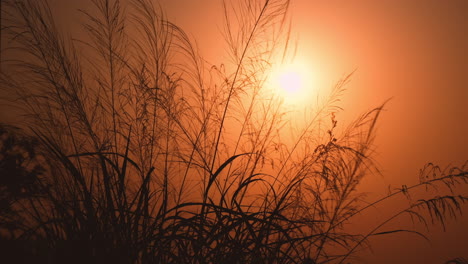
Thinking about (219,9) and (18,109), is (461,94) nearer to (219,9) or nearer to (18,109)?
(219,9)

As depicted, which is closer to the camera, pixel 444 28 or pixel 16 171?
pixel 16 171

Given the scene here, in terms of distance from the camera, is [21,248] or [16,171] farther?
[16,171]

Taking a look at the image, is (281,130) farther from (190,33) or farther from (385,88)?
(190,33)

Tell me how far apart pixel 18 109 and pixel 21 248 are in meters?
0.75

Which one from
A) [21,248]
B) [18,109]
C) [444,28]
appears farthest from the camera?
[18,109]

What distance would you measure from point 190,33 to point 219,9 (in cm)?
16

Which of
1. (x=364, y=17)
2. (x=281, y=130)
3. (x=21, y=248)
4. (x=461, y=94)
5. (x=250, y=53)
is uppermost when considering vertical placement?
(x=364, y=17)

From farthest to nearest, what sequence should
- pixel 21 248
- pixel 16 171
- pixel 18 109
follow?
pixel 18 109 → pixel 16 171 → pixel 21 248

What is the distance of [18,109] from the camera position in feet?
4.65

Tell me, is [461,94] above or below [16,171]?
above

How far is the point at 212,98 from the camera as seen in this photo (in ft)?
4.32

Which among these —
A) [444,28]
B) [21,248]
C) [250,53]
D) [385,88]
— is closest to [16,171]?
[21,248]

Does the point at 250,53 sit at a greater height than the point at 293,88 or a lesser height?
greater

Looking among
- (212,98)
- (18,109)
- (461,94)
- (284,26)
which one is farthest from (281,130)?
(18,109)
